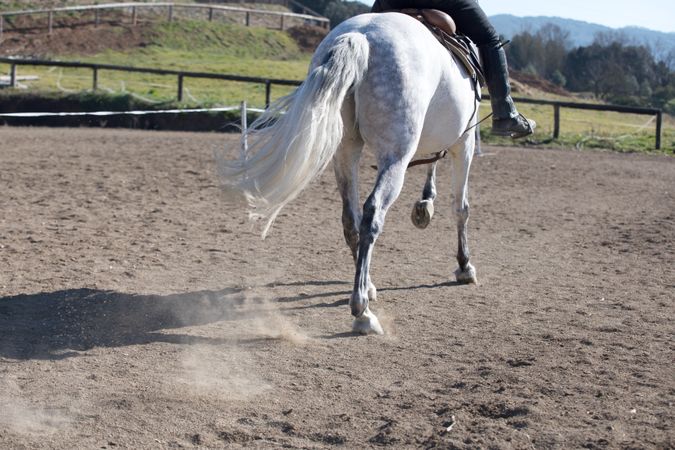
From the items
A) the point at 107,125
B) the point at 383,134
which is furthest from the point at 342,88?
the point at 107,125

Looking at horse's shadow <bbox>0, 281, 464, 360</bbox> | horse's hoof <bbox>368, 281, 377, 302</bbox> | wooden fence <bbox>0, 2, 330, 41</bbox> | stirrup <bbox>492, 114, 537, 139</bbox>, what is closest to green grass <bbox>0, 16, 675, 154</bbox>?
wooden fence <bbox>0, 2, 330, 41</bbox>

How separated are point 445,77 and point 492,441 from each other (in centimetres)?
326

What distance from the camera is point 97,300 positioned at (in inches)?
283

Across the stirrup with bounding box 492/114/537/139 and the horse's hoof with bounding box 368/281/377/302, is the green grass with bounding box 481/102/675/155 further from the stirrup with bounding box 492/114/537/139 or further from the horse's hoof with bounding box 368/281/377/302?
the horse's hoof with bounding box 368/281/377/302

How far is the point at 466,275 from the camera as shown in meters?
8.20

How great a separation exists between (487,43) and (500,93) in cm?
46

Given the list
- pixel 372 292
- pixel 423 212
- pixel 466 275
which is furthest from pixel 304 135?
pixel 466 275

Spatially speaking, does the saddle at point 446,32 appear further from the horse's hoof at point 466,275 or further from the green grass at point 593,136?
the green grass at point 593,136

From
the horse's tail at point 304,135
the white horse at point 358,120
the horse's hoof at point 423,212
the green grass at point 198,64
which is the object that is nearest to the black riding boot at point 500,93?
the horse's hoof at point 423,212

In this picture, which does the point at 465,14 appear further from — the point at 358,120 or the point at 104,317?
the point at 104,317

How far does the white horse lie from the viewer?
6164 mm

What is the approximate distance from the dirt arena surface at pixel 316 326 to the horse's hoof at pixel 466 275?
18cm

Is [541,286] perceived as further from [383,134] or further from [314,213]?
[314,213]

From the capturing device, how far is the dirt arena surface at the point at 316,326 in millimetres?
4734
